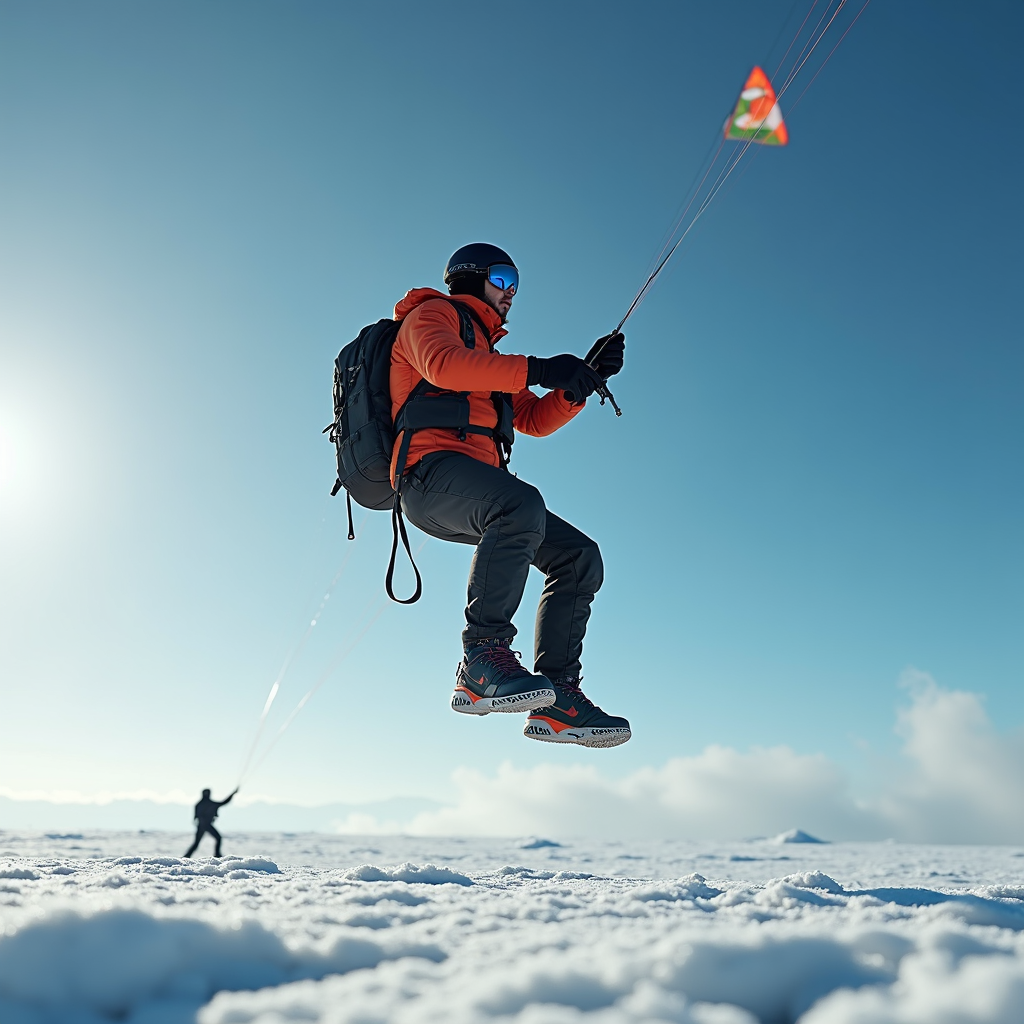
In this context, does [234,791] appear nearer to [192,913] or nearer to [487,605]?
[487,605]

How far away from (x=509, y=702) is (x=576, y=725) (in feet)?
1.97

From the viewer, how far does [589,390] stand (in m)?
3.79

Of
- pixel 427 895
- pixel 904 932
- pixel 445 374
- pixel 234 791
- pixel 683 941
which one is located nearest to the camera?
pixel 683 941

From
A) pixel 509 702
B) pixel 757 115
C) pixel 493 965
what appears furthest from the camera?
pixel 757 115

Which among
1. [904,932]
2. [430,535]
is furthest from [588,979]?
[430,535]

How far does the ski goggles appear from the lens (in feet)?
14.3

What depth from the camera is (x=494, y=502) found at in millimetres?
3713

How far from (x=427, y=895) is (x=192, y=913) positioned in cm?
82

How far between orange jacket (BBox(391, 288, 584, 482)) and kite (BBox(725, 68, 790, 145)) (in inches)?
96.2

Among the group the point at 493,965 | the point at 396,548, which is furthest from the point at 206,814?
the point at 493,965

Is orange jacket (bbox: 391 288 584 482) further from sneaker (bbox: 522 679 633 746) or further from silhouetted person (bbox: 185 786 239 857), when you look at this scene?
silhouetted person (bbox: 185 786 239 857)

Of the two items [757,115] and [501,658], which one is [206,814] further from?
[757,115]

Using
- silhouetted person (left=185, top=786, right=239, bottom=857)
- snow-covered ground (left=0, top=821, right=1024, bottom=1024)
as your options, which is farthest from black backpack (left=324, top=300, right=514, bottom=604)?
silhouetted person (left=185, top=786, right=239, bottom=857)

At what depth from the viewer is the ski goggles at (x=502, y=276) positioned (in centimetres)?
435
